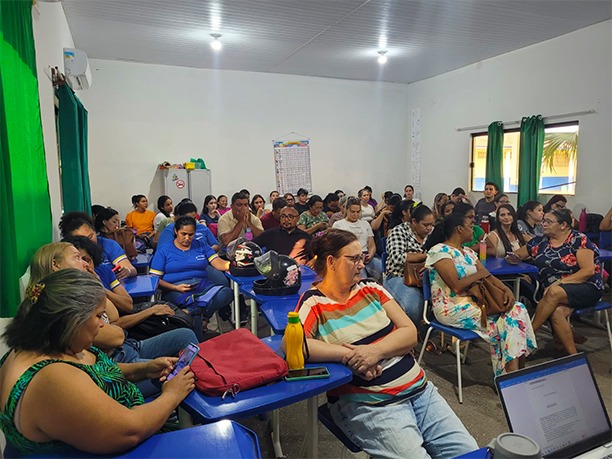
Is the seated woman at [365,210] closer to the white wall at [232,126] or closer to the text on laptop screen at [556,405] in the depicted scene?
the white wall at [232,126]

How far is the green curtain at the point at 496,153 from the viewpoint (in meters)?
7.02

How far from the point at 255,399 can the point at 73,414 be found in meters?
0.54

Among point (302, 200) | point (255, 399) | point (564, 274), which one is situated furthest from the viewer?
point (302, 200)

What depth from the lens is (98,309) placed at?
134 centimetres

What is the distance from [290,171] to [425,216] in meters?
4.77

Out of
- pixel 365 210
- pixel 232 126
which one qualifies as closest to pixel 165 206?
pixel 232 126

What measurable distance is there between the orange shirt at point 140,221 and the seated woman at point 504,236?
16.4ft

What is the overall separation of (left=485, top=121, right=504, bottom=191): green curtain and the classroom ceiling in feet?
3.85

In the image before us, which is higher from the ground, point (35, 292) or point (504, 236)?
point (35, 292)

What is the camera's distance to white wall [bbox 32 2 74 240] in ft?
10.5

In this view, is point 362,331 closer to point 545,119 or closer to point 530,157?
point 530,157

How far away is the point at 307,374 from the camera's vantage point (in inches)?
62.7

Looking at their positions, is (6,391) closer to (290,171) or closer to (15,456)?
(15,456)

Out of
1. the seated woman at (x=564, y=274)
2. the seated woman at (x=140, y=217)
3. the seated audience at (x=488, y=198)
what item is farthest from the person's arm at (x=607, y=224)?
the seated woman at (x=140, y=217)
